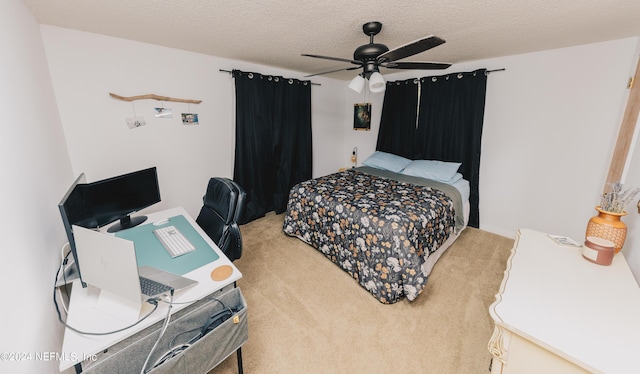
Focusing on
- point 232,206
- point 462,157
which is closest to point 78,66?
point 232,206

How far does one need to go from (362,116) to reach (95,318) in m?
4.22

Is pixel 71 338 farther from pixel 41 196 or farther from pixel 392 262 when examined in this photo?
pixel 392 262

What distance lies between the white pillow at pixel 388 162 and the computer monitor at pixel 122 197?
2848mm

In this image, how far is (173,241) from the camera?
1.61 metres

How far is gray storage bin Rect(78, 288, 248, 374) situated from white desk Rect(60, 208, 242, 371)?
0.18ft

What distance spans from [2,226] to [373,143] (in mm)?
4209

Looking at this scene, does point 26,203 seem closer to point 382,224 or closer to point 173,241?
point 173,241

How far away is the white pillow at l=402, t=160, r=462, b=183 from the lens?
10.2 feet

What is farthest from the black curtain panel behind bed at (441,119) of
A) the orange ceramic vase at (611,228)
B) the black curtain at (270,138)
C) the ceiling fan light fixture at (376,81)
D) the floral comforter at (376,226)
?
the orange ceramic vase at (611,228)

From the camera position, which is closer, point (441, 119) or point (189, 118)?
point (189, 118)

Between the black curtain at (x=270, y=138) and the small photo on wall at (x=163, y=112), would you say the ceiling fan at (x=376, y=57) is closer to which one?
the black curtain at (x=270, y=138)

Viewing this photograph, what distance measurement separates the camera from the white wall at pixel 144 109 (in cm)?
215

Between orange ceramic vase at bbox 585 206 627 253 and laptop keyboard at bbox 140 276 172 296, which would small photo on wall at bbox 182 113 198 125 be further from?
orange ceramic vase at bbox 585 206 627 253

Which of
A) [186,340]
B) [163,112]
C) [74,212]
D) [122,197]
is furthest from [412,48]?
[163,112]
